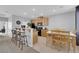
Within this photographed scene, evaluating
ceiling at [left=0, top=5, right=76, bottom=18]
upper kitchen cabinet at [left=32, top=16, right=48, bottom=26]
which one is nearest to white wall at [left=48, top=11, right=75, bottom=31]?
ceiling at [left=0, top=5, right=76, bottom=18]

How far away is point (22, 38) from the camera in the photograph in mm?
6762

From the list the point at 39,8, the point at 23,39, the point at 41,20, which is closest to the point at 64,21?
the point at 39,8

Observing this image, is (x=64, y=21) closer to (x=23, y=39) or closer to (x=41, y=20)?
(x=41, y=20)

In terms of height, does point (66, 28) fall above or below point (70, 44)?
above

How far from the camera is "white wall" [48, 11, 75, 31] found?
8391 mm

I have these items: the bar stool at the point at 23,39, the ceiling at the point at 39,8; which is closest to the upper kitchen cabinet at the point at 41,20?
the ceiling at the point at 39,8

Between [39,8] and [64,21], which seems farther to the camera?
[64,21]

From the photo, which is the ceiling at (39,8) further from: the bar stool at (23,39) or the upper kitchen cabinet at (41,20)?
the upper kitchen cabinet at (41,20)

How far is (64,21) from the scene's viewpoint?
9.32m

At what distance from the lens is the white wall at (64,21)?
839 centimetres
